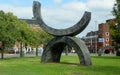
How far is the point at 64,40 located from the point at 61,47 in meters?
2.53

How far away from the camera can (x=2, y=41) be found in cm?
4888

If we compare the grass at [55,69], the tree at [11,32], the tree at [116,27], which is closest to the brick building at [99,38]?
the tree at [116,27]

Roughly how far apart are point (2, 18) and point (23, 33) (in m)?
11.4

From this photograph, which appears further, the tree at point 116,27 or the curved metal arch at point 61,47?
the tree at point 116,27

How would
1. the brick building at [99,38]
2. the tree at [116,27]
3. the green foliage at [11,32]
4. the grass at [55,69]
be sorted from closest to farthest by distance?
1. the grass at [55,69]
2. the green foliage at [11,32]
3. the tree at [116,27]
4. the brick building at [99,38]

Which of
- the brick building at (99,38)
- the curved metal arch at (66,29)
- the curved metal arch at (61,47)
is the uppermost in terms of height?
the brick building at (99,38)

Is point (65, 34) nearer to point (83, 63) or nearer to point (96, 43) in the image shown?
point (83, 63)

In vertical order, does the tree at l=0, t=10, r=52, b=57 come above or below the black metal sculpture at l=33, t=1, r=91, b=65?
above

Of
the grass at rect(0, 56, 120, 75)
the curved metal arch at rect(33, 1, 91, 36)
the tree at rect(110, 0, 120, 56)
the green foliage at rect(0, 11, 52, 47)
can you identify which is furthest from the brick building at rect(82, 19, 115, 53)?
the grass at rect(0, 56, 120, 75)

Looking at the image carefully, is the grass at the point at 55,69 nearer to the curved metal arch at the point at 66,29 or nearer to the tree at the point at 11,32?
the curved metal arch at the point at 66,29

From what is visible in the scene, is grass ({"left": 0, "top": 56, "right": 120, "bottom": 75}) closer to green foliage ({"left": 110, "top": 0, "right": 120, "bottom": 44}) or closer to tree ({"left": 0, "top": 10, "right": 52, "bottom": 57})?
tree ({"left": 0, "top": 10, "right": 52, "bottom": 57})

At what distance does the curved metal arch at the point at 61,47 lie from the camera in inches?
1355

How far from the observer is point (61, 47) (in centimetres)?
3816

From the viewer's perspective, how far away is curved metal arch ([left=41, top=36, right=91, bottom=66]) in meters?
34.4
